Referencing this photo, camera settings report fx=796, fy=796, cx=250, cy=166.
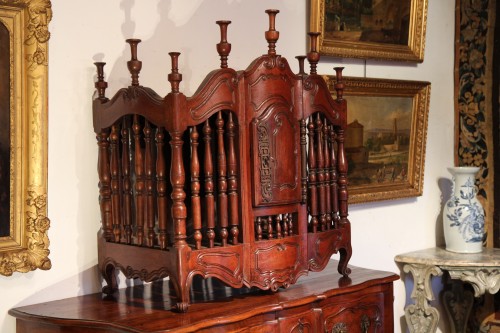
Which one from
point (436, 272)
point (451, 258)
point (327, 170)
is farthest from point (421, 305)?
point (327, 170)

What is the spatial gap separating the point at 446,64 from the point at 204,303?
2777 mm

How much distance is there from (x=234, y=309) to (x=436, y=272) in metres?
1.97

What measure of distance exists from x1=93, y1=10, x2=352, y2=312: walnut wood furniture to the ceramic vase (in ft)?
5.04

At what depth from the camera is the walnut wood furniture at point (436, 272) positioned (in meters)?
4.48

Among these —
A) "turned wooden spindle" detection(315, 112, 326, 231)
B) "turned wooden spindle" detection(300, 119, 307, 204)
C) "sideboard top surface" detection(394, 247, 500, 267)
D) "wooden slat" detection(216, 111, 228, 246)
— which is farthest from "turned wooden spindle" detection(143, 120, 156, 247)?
"sideboard top surface" detection(394, 247, 500, 267)

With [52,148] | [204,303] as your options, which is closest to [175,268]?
[204,303]

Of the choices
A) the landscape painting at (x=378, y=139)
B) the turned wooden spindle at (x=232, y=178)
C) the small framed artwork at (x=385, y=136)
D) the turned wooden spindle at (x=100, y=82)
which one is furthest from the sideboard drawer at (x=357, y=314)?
the turned wooden spindle at (x=100, y=82)

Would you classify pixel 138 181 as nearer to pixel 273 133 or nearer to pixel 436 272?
pixel 273 133

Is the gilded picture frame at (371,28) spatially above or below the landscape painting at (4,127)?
above

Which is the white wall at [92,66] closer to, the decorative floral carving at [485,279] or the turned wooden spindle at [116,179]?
the turned wooden spindle at [116,179]

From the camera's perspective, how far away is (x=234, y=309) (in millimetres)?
2977

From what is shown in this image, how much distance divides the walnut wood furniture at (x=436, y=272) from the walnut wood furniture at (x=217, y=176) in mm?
1375

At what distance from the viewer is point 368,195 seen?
14.8 feet

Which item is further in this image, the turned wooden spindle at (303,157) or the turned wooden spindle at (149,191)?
the turned wooden spindle at (303,157)
